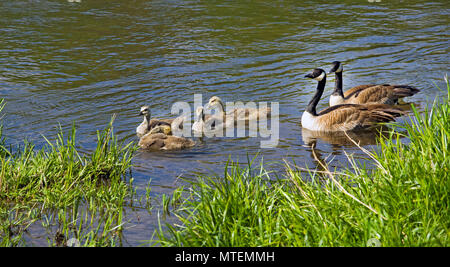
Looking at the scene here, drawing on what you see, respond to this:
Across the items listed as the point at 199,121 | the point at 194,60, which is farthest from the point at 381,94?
the point at 194,60

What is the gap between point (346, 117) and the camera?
10836 mm

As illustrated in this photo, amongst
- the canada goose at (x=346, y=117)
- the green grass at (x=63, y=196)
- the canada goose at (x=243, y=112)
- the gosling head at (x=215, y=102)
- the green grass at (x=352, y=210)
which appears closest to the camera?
the green grass at (x=352, y=210)

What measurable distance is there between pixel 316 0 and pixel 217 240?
17663 millimetres

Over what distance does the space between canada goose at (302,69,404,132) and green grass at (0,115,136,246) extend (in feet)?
13.8

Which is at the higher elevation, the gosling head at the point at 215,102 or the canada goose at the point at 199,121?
the gosling head at the point at 215,102

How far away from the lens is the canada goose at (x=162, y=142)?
383 inches

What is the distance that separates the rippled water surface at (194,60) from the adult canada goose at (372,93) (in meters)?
0.48

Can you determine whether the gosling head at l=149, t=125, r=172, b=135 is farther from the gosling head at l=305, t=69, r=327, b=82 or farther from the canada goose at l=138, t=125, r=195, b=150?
the gosling head at l=305, t=69, r=327, b=82

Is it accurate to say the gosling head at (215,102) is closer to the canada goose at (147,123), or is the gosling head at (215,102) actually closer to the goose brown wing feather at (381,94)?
the canada goose at (147,123)

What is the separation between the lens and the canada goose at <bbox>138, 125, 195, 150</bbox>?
9734 millimetres

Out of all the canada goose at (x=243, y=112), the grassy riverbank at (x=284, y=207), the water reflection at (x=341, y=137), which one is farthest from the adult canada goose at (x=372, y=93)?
the grassy riverbank at (x=284, y=207)

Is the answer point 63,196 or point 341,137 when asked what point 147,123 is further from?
point 63,196
